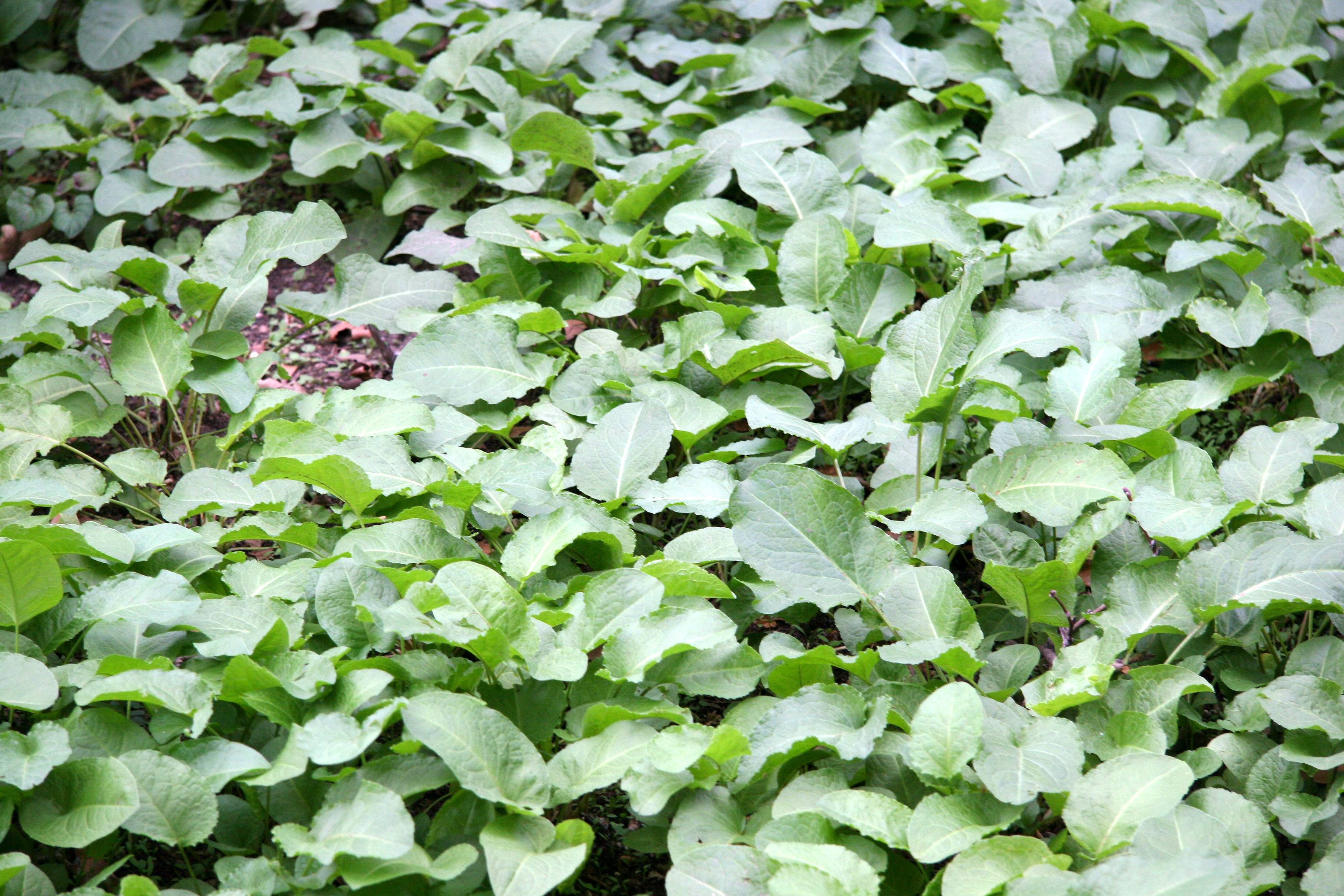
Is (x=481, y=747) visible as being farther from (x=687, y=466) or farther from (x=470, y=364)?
(x=470, y=364)

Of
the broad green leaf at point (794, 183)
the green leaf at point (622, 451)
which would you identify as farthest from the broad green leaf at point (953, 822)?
the broad green leaf at point (794, 183)

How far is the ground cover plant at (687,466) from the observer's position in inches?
64.4

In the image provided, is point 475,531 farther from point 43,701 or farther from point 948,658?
point 948,658

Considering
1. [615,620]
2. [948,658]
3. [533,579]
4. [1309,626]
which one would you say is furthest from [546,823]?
[1309,626]

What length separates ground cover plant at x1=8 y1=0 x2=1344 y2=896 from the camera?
5.37 feet

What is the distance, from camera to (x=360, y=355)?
3.12 m

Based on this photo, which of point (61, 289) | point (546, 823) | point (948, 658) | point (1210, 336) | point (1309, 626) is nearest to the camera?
point (546, 823)

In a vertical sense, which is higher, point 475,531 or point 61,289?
point 61,289

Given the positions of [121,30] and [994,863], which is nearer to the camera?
[994,863]

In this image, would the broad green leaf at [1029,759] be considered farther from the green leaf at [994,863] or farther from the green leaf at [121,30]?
the green leaf at [121,30]

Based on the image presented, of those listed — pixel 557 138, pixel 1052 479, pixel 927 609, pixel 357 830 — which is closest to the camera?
pixel 357 830

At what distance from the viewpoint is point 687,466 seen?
2268mm

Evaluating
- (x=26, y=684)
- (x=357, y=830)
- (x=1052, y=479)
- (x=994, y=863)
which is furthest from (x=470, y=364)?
(x=994, y=863)

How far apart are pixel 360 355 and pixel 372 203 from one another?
28.7 inches
